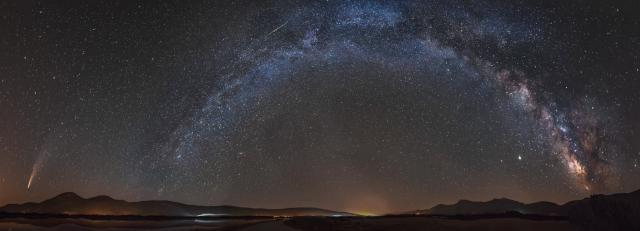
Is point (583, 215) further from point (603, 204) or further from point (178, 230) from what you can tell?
point (178, 230)

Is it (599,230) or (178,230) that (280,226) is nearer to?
(178,230)

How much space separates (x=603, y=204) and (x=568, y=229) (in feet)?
10.6

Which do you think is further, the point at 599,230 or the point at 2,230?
the point at 599,230

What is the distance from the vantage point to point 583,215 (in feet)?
111

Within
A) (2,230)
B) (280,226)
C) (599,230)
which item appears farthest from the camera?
(599,230)

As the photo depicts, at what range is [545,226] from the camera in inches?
1367

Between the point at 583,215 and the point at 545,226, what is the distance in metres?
2.92

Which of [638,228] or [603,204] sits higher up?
[603,204]

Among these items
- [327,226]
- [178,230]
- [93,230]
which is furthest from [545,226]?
[93,230]

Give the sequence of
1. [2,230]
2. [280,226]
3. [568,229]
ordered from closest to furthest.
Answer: [2,230] → [280,226] → [568,229]

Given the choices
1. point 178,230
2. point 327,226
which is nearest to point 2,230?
point 178,230

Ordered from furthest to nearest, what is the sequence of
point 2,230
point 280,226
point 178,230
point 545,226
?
point 545,226, point 280,226, point 178,230, point 2,230

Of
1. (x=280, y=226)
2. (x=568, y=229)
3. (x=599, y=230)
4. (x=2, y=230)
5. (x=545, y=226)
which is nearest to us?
(x=2, y=230)

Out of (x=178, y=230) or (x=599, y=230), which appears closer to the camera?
(x=178, y=230)
